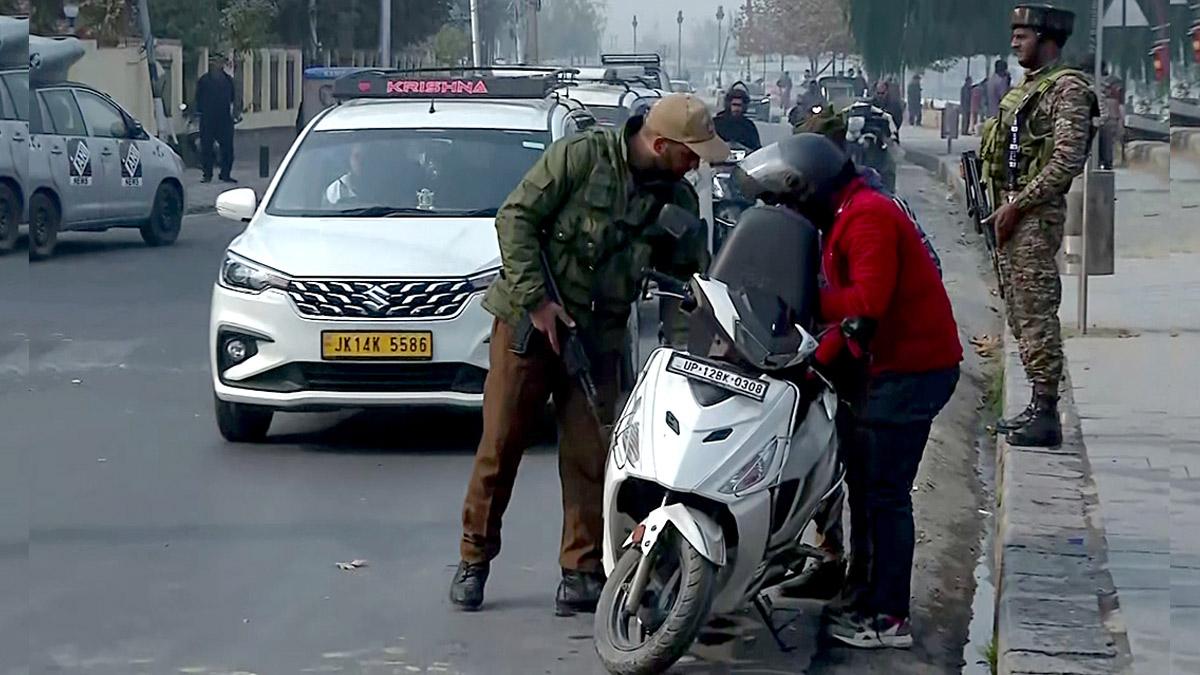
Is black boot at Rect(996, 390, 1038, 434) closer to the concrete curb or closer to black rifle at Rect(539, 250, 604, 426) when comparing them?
the concrete curb

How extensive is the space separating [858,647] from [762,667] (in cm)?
35

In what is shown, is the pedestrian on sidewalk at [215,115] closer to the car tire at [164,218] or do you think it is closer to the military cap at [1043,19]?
the car tire at [164,218]

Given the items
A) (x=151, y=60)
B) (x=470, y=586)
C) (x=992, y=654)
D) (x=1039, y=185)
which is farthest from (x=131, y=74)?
(x=992, y=654)

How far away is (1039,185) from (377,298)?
2998mm

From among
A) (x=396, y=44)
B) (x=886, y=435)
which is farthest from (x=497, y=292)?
(x=396, y=44)

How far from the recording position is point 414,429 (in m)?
10.1

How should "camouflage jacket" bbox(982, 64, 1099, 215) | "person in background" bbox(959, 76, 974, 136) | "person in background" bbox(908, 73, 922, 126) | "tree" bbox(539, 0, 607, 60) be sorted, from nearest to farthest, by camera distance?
"camouflage jacket" bbox(982, 64, 1099, 215), "person in background" bbox(959, 76, 974, 136), "person in background" bbox(908, 73, 922, 126), "tree" bbox(539, 0, 607, 60)

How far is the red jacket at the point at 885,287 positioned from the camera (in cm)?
572

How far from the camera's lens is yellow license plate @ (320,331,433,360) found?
29.9ft

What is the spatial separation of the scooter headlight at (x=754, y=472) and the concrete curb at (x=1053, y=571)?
0.89 m

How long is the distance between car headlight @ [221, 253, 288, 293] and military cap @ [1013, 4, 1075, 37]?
139 inches

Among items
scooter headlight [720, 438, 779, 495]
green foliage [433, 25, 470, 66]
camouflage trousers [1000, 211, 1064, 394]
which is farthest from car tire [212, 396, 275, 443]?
green foliage [433, 25, 470, 66]

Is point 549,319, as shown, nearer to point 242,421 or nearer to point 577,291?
point 577,291

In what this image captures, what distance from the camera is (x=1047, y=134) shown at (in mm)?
8602
